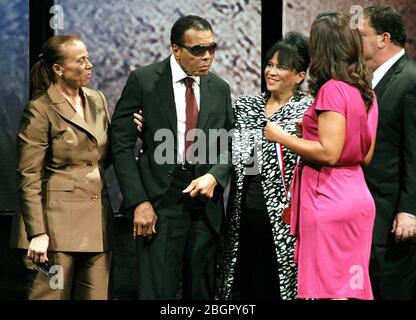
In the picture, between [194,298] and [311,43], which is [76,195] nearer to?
[194,298]

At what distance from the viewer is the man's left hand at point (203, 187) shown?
4.14 metres

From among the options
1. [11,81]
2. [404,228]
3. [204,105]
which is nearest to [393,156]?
[404,228]

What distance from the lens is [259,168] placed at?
4.42 metres

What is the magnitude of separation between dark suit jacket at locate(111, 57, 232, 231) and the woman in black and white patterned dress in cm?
14

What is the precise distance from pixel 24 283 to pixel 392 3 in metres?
3.01

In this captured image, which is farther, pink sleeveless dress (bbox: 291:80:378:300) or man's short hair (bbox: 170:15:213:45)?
man's short hair (bbox: 170:15:213:45)

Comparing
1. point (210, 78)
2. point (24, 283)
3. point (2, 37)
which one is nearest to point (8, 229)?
point (24, 283)

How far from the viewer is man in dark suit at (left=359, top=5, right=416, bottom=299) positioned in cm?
439

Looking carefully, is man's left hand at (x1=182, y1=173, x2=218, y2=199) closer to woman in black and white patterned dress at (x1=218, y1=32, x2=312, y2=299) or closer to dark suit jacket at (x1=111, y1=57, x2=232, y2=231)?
dark suit jacket at (x1=111, y1=57, x2=232, y2=231)

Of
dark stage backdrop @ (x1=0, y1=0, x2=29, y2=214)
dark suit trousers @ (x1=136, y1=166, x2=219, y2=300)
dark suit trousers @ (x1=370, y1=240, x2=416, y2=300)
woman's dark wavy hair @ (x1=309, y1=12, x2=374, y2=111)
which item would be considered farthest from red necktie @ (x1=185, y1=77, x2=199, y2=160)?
dark stage backdrop @ (x1=0, y1=0, x2=29, y2=214)

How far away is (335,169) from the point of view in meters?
3.81

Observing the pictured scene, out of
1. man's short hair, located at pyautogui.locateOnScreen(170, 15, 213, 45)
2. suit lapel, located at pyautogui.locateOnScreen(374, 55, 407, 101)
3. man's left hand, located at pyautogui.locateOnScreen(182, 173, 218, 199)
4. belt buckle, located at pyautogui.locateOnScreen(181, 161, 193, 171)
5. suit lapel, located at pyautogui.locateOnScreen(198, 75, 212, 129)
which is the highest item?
man's short hair, located at pyautogui.locateOnScreen(170, 15, 213, 45)

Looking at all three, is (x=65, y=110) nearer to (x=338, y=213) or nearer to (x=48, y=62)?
(x=48, y=62)

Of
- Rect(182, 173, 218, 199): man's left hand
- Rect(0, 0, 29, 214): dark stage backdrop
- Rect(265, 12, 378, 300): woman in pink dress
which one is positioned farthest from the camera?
Rect(0, 0, 29, 214): dark stage backdrop
